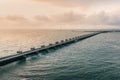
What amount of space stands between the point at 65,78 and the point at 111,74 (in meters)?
9.97

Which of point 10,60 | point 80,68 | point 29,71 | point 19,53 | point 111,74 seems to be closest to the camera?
point 111,74

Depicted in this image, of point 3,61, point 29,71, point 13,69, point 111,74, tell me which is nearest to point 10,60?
point 3,61

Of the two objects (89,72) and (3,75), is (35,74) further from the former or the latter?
(89,72)

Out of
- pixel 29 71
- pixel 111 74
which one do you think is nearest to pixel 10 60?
pixel 29 71

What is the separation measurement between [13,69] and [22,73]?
16.5 feet

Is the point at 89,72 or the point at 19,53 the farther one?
the point at 19,53

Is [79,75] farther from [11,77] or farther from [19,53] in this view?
[19,53]

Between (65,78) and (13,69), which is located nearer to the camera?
(65,78)

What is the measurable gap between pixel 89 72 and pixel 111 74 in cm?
456

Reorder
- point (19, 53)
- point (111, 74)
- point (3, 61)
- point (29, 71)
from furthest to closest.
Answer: point (19, 53), point (3, 61), point (29, 71), point (111, 74)

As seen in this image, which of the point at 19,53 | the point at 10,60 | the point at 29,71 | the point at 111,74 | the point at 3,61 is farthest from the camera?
the point at 19,53

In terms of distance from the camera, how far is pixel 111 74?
40.7 metres

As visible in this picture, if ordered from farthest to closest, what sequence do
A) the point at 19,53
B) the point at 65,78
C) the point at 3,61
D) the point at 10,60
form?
the point at 19,53 < the point at 10,60 < the point at 3,61 < the point at 65,78

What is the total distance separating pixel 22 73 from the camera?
4247 centimetres
